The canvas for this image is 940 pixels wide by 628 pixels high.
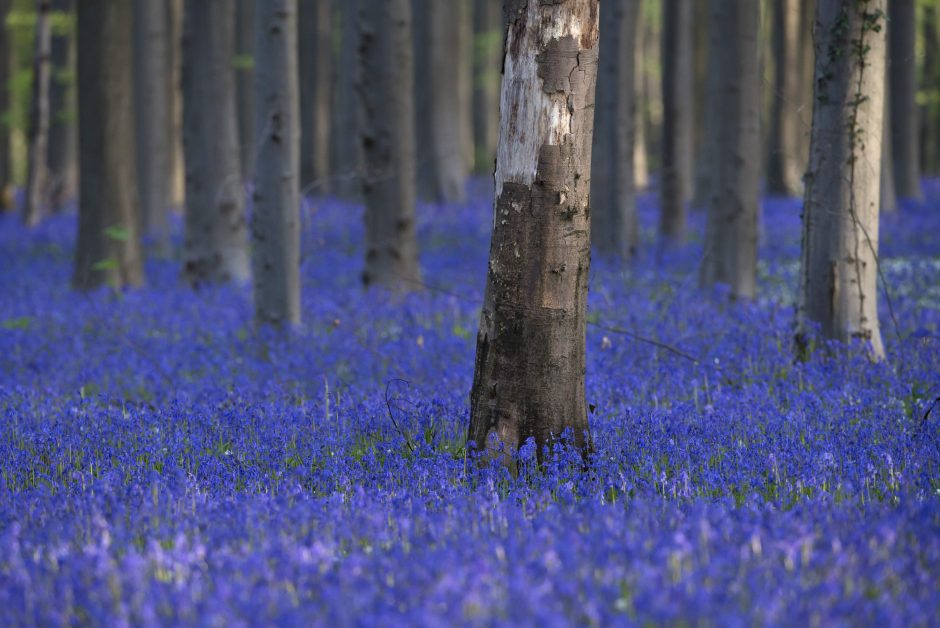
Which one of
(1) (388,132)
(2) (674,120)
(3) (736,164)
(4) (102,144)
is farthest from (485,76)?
(3) (736,164)

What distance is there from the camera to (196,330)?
965 cm

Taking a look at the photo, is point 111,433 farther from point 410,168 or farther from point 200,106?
point 200,106

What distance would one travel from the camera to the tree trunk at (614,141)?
13055mm

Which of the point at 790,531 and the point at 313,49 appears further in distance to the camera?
the point at 313,49

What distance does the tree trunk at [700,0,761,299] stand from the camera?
1028cm

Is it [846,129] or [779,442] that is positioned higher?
[846,129]

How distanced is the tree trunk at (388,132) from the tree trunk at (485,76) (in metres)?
22.2

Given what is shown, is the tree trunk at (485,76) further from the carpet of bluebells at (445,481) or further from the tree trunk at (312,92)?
the carpet of bluebells at (445,481)

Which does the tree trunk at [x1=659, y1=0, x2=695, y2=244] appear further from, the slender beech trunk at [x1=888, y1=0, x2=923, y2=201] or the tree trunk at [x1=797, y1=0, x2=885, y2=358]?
the tree trunk at [x1=797, y1=0, x2=885, y2=358]

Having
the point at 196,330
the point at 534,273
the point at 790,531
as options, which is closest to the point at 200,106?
the point at 196,330

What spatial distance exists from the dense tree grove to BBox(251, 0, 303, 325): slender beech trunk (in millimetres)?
26

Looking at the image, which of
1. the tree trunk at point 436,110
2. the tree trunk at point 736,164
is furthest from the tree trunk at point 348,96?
the tree trunk at point 736,164

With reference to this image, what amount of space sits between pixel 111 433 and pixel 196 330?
4237mm

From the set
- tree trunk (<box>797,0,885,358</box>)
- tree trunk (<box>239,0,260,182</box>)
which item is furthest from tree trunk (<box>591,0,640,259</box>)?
tree trunk (<box>239,0,260,182</box>)
